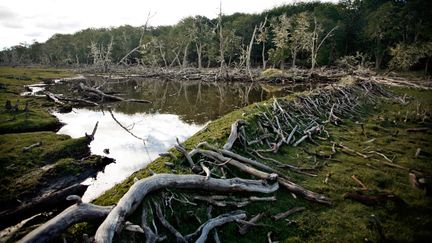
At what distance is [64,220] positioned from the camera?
17.0ft

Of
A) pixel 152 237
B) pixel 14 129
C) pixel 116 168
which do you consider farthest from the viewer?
pixel 14 129

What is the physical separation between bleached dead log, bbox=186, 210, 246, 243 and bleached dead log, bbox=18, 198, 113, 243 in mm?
2080

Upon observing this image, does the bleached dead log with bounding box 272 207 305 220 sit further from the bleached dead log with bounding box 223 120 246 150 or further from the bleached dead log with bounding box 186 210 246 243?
the bleached dead log with bounding box 223 120 246 150

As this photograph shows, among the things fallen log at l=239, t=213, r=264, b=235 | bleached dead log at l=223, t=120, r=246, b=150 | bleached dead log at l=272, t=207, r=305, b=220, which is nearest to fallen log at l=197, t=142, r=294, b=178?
bleached dead log at l=223, t=120, r=246, b=150

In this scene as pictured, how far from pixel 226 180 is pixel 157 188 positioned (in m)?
1.97

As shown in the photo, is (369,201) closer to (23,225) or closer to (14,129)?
(23,225)

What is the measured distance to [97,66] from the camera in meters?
74.7

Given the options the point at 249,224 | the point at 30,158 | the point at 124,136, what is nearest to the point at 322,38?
the point at 124,136

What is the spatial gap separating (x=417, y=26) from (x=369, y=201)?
160 feet

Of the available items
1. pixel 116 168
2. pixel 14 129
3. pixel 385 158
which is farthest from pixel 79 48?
pixel 385 158

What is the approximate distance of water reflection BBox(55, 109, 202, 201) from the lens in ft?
34.9

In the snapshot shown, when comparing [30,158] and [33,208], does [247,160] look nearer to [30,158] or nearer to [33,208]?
[33,208]

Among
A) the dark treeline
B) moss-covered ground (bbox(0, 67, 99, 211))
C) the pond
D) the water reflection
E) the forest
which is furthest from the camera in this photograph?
the dark treeline

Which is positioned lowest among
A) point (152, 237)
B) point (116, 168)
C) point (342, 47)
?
point (116, 168)
